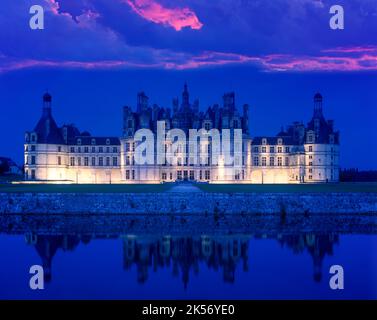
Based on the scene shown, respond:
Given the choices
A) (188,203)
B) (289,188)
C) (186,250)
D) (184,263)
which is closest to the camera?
(184,263)

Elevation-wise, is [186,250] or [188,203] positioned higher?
[188,203]

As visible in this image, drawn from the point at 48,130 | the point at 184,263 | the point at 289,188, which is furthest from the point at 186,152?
the point at 184,263

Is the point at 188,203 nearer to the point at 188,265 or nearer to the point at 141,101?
the point at 188,265

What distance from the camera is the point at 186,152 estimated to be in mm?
55094

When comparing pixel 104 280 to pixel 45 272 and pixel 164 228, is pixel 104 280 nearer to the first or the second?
pixel 45 272

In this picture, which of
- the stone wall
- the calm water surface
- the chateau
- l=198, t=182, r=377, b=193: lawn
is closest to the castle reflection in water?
the calm water surface

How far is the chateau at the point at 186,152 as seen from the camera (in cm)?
5488

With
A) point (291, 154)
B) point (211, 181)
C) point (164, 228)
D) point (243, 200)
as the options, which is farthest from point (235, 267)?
point (291, 154)

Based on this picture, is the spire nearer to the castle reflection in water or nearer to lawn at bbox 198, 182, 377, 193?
lawn at bbox 198, 182, 377, 193

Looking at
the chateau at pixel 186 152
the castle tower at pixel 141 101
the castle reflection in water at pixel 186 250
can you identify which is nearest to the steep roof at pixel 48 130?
the chateau at pixel 186 152

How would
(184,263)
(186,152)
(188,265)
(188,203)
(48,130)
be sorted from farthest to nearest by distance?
(48,130) < (186,152) < (188,203) < (184,263) < (188,265)

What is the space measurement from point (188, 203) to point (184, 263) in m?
12.3

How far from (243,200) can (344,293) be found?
15.8m

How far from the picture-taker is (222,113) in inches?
2179
